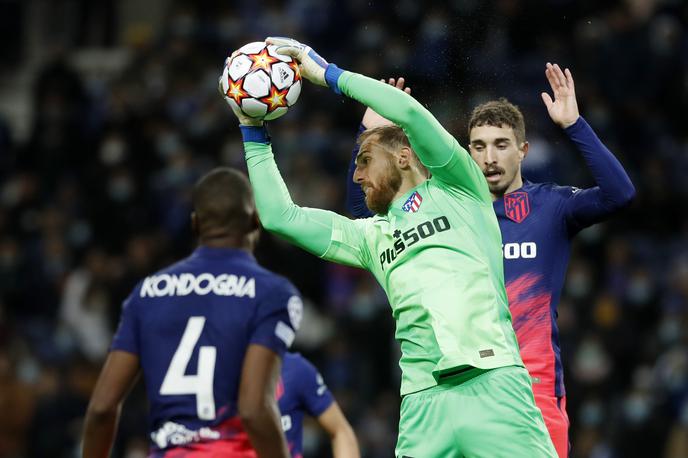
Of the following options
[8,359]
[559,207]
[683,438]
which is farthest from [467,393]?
[8,359]

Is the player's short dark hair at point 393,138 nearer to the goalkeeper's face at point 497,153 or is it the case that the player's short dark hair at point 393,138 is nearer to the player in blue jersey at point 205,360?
the goalkeeper's face at point 497,153

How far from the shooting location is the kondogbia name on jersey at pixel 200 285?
530 cm

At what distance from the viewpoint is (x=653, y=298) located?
41.5 feet

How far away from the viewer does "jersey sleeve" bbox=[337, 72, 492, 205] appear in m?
5.24

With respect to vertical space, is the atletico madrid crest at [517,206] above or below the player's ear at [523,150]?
below

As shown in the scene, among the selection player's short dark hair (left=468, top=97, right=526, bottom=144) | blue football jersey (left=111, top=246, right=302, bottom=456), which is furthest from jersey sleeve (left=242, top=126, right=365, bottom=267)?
player's short dark hair (left=468, top=97, right=526, bottom=144)

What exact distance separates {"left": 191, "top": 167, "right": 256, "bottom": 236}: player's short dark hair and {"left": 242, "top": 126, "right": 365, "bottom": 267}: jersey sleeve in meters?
0.07

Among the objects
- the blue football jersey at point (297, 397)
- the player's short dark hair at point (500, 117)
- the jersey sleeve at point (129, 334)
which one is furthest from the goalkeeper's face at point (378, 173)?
the blue football jersey at point (297, 397)

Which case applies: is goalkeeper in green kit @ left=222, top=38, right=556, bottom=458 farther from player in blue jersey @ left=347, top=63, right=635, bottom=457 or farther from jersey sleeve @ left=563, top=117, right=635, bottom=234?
jersey sleeve @ left=563, top=117, right=635, bottom=234

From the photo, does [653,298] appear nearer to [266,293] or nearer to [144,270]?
[144,270]

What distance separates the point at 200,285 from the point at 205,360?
34 centimetres

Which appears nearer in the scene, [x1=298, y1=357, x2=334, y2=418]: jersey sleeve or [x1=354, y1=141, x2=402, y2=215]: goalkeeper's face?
[x1=354, y1=141, x2=402, y2=215]: goalkeeper's face

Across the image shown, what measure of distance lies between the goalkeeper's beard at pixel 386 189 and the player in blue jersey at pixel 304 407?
1.70 metres

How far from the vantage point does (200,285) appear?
533cm
